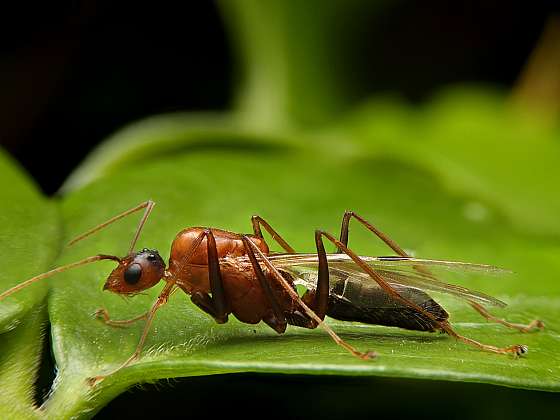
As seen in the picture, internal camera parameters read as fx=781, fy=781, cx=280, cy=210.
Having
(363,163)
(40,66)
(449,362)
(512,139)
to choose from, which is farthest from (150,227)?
(512,139)

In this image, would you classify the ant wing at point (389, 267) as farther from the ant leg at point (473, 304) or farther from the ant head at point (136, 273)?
the ant head at point (136, 273)

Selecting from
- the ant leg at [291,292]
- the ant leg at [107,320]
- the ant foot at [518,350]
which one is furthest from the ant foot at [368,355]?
the ant leg at [107,320]

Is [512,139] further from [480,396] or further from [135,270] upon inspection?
[135,270]

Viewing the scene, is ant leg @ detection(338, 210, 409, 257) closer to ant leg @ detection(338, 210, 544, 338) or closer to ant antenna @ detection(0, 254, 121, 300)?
ant leg @ detection(338, 210, 544, 338)

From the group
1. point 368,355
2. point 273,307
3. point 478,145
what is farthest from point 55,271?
point 478,145

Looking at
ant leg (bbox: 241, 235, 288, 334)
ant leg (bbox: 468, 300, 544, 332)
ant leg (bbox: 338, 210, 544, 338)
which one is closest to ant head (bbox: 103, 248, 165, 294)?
ant leg (bbox: 241, 235, 288, 334)

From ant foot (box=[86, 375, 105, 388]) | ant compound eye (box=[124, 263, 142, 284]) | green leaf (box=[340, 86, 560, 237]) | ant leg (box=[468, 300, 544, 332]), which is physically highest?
green leaf (box=[340, 86, 560, 237])
